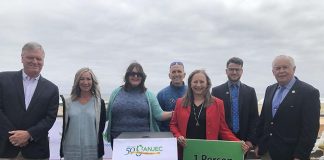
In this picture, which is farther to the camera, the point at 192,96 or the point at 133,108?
the point at 133,108

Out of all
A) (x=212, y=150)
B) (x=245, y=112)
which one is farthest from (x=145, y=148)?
(x=245, y=112)

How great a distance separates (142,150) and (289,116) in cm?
174

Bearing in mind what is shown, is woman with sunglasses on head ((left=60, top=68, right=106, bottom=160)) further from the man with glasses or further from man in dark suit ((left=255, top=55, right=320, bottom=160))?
man in dark suit ((left=255, top=55, right=320, bottom=160))

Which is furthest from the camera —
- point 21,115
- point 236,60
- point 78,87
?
point 236,60

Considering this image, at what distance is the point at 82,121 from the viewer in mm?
3943

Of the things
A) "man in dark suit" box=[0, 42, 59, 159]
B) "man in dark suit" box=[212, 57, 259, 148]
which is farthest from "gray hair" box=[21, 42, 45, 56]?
"man in dark suit" box=[212, 57, 259, 148]

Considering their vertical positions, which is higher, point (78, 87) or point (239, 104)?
point (78, 87)

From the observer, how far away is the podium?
125 inches

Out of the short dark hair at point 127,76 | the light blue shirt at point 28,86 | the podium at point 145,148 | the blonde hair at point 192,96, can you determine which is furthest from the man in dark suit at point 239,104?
the light blue shirt at point 28,86

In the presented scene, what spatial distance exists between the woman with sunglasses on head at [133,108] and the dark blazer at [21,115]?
0.72m

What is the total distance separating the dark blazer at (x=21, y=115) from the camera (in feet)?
12.2

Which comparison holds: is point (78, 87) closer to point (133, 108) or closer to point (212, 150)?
point (133, 108)

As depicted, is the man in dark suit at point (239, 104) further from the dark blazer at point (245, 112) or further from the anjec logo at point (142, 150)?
the anjec logo at point (142, 150)

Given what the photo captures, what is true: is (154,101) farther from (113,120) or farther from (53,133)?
(53,133)
